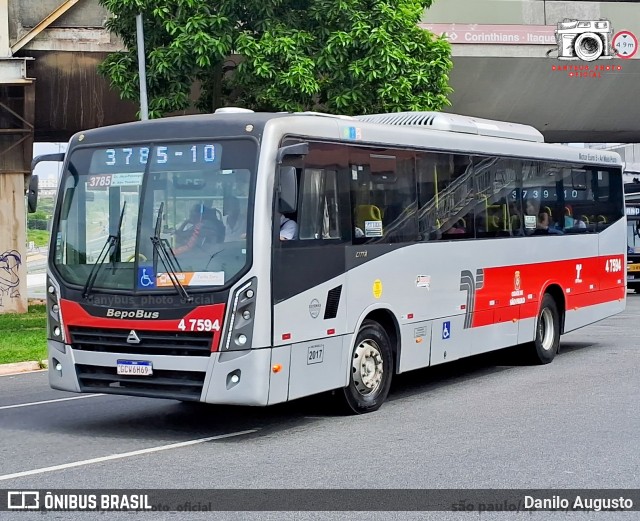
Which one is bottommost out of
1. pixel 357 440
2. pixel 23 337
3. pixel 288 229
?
pixel 23 337

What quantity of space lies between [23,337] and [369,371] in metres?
10.9

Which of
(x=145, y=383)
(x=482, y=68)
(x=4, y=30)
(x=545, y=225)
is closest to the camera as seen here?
A: (x=145, y=383)

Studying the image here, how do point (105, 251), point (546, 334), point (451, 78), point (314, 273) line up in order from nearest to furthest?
point (105, 251)
point (314, 273)
point (546, 334)
point (451, 78)

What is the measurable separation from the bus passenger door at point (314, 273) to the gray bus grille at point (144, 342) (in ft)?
2.16

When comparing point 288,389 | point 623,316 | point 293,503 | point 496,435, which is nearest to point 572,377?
point 496,435

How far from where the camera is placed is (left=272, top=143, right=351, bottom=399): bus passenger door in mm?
9734

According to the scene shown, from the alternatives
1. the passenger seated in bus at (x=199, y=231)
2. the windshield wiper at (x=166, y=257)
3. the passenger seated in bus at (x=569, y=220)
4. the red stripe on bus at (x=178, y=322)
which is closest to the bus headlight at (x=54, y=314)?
the red stripe on bus at (x=178, y=322)

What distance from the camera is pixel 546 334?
50.6 feet

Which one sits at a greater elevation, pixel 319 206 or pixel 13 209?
pixel 13 209

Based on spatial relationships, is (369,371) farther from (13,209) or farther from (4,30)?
(13,209)

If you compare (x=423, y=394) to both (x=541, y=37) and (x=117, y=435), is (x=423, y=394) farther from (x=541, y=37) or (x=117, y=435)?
(x=541, y=37)

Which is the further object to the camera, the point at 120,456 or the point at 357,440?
the point at 357,440

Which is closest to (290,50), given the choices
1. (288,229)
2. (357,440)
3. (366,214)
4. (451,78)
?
(366,214)

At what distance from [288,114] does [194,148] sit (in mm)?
946
